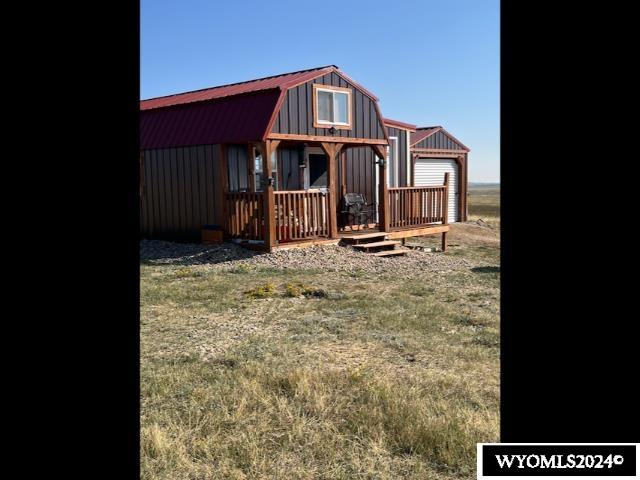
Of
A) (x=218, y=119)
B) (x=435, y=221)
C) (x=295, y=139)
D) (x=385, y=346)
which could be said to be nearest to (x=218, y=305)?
(x=385, y=346)

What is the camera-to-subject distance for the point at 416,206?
1684 centimetres

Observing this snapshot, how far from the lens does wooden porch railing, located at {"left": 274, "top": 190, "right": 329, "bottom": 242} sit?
1346 centimetres

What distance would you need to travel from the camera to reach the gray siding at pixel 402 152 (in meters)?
20.7

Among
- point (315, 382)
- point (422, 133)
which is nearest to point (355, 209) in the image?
point (422, 133)

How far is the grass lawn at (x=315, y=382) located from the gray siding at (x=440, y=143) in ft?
49.6

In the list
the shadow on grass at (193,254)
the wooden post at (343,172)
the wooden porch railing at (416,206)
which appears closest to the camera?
the shadow on grass at (193,254)

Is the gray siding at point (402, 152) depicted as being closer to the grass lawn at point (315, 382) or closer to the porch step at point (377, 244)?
the porch step at point (377, 244)

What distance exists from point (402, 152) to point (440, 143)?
4298 mm

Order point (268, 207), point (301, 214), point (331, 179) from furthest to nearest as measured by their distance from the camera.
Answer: point (331, 179), point (301, 214), point (268, 207)

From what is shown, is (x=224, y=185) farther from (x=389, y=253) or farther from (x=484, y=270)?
(x=484, y=270)

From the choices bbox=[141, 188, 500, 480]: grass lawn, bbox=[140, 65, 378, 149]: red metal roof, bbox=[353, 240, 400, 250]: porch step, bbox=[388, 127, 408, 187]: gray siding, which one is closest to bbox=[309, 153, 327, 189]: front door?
bbox=[140, 65, 378, 149]: red metal roof

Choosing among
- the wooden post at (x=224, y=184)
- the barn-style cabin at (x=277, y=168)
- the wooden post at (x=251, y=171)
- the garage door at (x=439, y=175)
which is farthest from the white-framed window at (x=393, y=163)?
the wooden post at (x=224, y=184)
